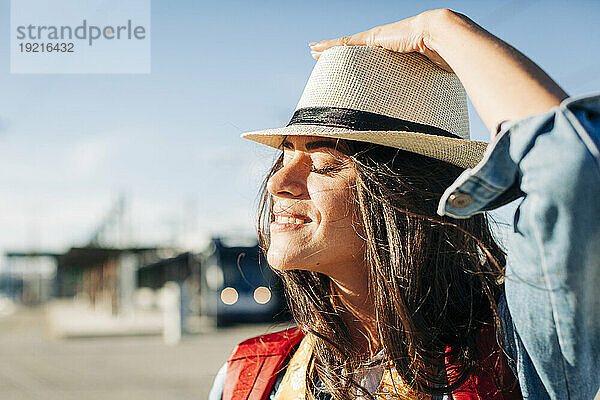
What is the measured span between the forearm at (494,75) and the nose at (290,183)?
540 millimetres

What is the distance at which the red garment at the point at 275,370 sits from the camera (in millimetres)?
1627

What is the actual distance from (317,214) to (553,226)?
2.52ft

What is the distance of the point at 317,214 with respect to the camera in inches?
71.4

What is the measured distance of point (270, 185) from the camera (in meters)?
1.86

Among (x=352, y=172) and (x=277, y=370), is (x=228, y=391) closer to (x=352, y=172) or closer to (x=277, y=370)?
(x=277, y=370)

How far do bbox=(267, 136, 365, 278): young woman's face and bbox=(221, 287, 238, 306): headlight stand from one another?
18206 mm

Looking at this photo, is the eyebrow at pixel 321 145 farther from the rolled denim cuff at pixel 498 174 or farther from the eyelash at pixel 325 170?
the rolled denim cuff at pixel 498 174

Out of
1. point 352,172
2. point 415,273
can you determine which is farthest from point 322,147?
point 415,273

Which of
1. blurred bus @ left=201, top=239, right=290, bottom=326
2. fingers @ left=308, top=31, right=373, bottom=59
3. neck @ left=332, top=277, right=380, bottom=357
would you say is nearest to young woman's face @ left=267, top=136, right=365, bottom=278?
neck @ left=332, top=277, right=380, bottom=357

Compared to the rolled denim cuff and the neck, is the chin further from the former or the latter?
the rolled denim cuff

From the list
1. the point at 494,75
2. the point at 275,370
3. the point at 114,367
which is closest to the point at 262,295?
the point at 114,367

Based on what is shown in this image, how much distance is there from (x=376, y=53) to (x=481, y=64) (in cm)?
55

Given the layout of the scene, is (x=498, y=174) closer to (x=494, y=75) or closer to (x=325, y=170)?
(x=494, y=75)

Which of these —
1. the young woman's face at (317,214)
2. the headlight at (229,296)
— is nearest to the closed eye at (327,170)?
the young woman's face at (317,214)
